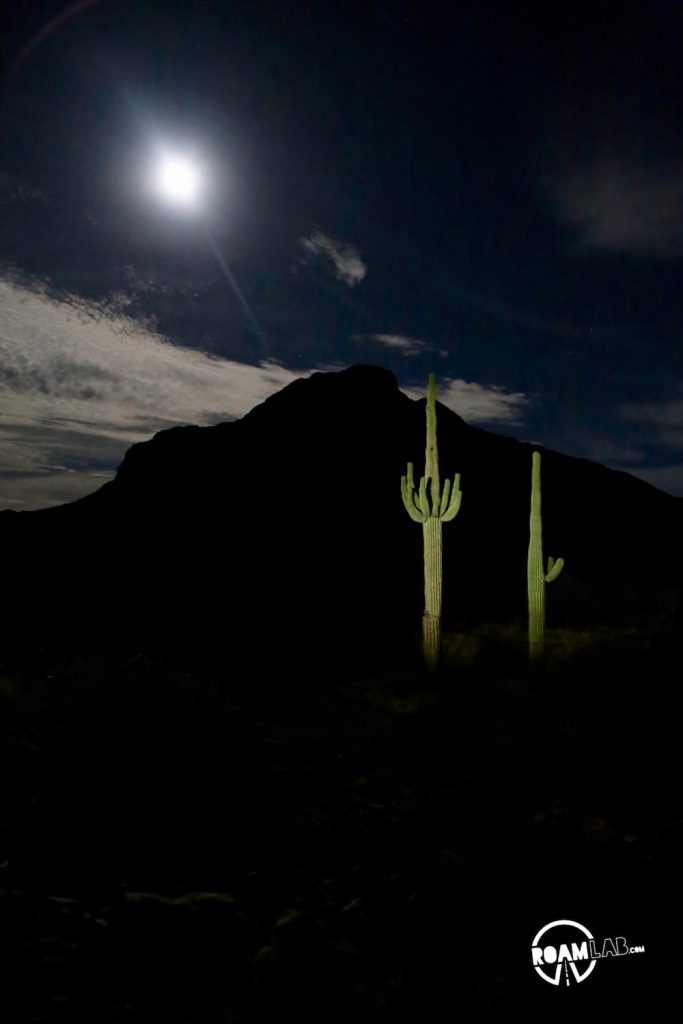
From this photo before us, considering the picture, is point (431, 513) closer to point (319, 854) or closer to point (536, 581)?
point (536, 581)

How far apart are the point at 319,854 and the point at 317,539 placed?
29.3m

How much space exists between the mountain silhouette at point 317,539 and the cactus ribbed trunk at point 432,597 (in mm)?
1190

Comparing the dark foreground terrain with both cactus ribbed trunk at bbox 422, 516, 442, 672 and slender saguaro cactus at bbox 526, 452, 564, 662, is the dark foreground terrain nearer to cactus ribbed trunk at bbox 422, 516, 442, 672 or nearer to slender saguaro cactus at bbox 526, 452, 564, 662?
cactus ribbed trunk at bbox 422, 516, 442, 672

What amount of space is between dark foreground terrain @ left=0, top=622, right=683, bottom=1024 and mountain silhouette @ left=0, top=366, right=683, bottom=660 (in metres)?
4.76

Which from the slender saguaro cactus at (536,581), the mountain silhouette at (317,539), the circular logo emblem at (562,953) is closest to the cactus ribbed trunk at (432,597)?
the mountain silhouette at (317,539)

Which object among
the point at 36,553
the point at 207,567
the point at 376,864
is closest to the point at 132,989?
the point at 376,864

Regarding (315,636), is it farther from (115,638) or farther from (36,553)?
(36,553)

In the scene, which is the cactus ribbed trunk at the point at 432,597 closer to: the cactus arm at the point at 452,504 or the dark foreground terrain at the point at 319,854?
the cactus arm at the point at 452,504

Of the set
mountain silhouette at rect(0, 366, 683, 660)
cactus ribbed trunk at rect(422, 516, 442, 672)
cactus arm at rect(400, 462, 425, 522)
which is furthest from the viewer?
mountain silhouette at rect(0, 366, 683, 660)

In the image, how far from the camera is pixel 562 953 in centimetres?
268

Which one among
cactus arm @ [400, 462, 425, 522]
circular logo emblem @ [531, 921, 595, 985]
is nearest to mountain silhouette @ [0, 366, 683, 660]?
cactus arm @ [400, 462, 425, 522]

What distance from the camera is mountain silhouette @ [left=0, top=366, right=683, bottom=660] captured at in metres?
14.1

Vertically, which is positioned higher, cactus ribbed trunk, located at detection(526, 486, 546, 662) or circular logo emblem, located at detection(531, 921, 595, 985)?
cactus ribbed trunk, located at detection(526, 486, 546, 662)

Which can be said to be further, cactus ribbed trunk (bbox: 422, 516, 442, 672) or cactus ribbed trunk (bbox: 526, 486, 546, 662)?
cactus ribbed trunk (bbox: 526, 486, 546, 662)
